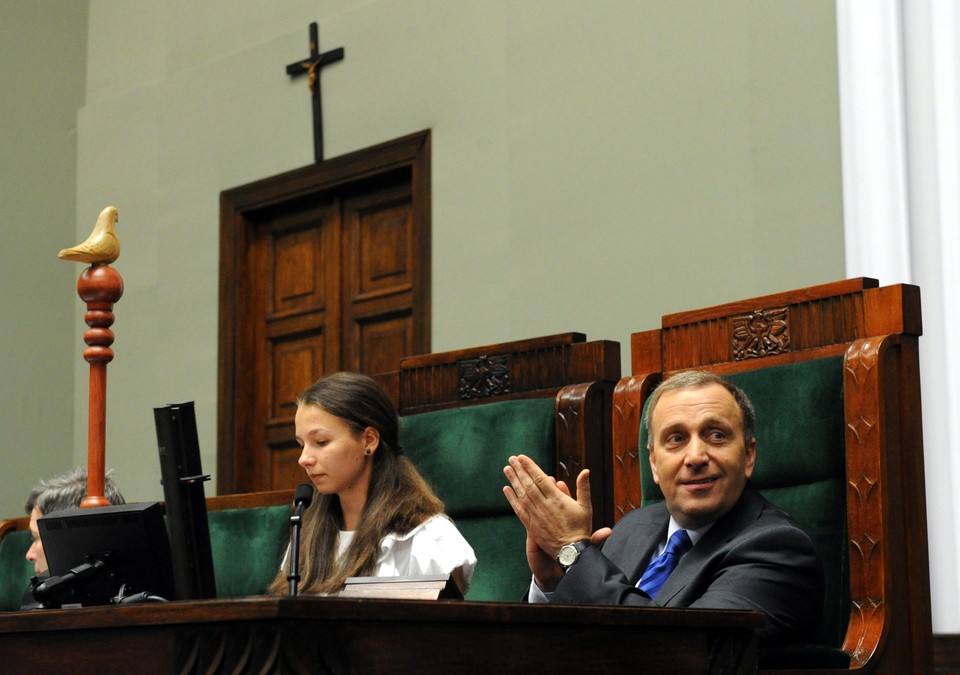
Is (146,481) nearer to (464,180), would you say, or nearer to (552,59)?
(464,180)

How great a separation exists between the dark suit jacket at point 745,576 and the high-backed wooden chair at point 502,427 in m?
0.70

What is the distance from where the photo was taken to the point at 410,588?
2100mm

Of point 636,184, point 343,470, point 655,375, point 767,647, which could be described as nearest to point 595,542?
point 767,647

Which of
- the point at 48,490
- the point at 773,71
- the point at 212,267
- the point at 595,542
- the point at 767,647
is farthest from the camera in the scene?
the point at 212,267

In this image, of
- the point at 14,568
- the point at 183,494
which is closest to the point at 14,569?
the point at 14,568

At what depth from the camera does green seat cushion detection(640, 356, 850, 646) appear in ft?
8.55

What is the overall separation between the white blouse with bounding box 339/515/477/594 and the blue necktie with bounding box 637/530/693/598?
0.54 m

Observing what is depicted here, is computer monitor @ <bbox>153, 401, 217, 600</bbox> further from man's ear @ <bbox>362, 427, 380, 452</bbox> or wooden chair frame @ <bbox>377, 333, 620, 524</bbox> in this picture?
wooden chair frame @ <bbox>377, 333, 620, 524</bbox>

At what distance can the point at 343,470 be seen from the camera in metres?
3.26

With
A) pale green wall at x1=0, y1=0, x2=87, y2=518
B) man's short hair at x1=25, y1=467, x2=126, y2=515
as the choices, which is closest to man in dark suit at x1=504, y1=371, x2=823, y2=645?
man's short hair at x1=25, y1=467, x2=126, y2=515

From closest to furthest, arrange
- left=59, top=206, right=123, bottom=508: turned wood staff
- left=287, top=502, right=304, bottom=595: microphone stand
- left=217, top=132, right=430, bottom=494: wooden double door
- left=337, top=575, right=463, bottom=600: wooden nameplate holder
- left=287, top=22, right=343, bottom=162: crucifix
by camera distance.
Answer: left=337, top=575, right=463, bottom=600: wooden nameplate holder < left=287, top=502, right=304, bottom=595: microphone stand < left=59, top=206, right=123, bottom=508: turned wood staff < left=217, top=132, right=430, bottom=494: wooden double door < left=287, top=22, right=343, bottom=162: crucifix

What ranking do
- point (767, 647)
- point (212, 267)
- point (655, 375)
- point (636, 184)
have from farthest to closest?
point (212, 267) < point (636, 184) < point (655, 375) < point (767, 647)

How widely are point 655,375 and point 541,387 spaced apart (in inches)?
17.4

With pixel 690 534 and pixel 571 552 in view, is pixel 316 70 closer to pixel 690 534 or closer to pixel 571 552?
pixel 690 534
